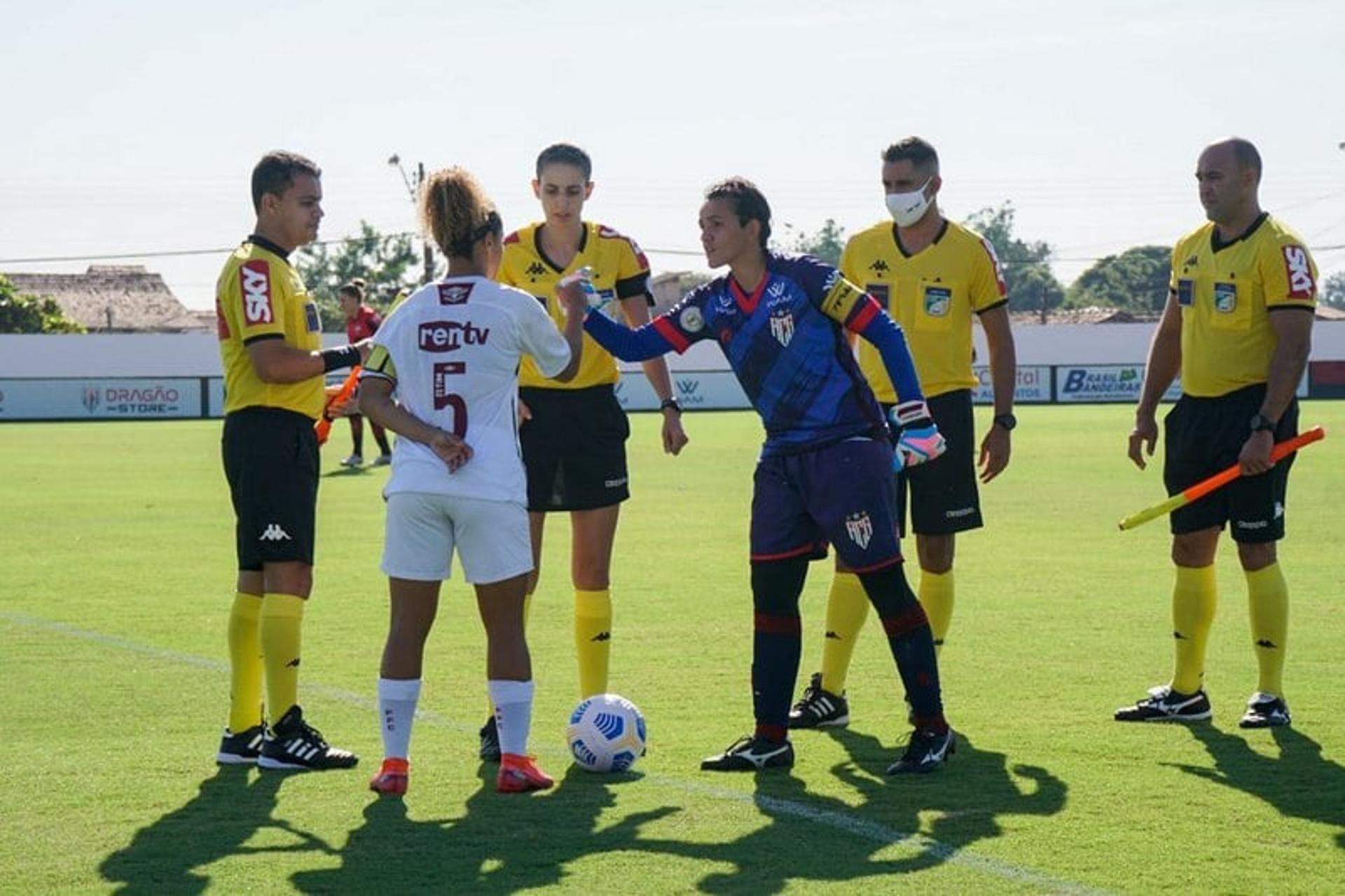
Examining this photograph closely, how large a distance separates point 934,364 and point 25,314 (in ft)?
238

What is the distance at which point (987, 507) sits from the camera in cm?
1920

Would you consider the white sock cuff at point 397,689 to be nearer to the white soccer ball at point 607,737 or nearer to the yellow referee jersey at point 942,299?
the white soccer ball at point 607,737

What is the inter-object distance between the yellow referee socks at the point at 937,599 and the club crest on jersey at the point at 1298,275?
6.30ft

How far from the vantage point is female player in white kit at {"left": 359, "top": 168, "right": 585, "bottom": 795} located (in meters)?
6.81

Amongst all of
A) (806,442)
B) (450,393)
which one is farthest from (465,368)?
(806,442)

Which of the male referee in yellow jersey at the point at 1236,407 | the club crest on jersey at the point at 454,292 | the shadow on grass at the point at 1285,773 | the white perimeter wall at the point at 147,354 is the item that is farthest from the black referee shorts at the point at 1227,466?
the white perimeter wall at the point at 147,354

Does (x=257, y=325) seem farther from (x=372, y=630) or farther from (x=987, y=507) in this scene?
(x=987, y=507)

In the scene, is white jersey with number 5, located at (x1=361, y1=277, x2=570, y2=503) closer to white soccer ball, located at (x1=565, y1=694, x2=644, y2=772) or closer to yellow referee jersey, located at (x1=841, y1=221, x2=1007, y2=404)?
white soccer ball, located at (x1=565, y1=694, x2=644, y2=772)

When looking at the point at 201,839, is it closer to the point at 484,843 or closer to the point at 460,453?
the point at 484,843

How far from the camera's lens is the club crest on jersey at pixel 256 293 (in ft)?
24.7

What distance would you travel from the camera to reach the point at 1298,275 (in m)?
8.32

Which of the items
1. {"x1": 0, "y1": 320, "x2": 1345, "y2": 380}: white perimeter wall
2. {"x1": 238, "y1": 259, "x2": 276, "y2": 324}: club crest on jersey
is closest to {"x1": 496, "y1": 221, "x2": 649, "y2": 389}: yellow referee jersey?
{"x1": 238, "y1": 259, "x2": 276, "y2": 324}: club crest on jersey

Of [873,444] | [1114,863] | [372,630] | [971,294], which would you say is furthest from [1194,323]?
[372,630]

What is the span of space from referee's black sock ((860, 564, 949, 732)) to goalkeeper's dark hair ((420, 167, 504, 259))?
1.93 meters
